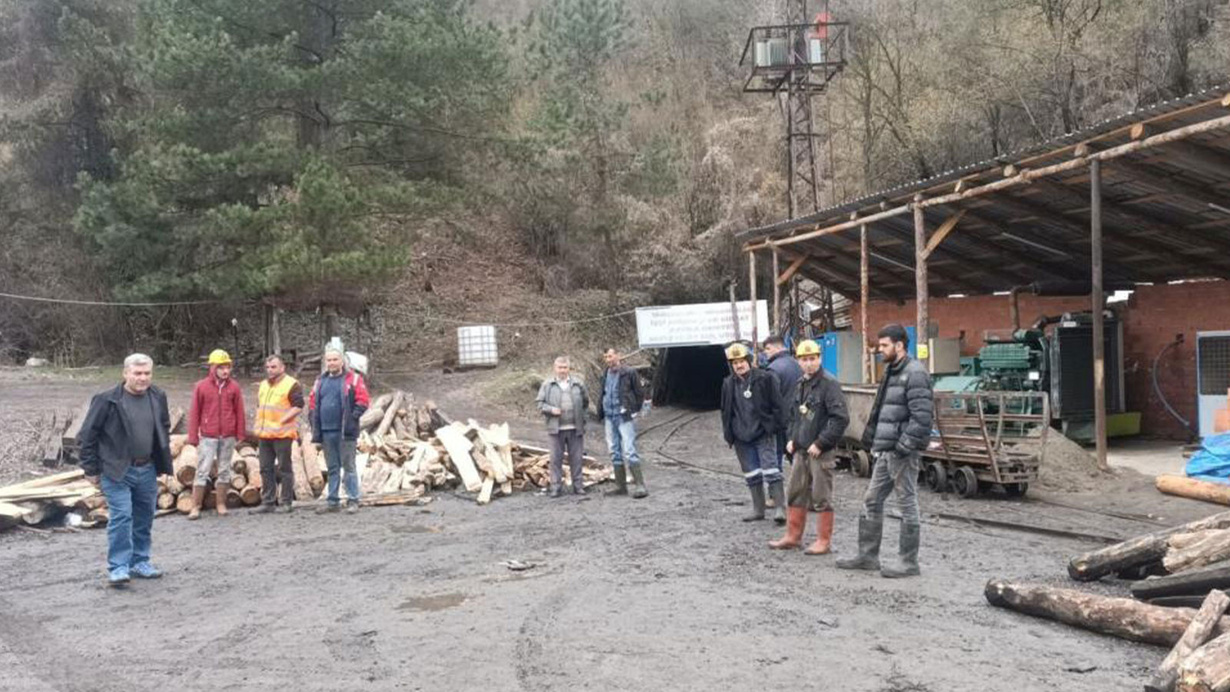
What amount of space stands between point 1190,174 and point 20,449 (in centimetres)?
1777

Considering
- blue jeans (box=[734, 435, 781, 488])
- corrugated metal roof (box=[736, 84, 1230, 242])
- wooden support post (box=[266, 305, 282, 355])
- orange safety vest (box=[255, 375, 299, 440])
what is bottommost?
blue jeans (box=[734, 435, 781, 488])

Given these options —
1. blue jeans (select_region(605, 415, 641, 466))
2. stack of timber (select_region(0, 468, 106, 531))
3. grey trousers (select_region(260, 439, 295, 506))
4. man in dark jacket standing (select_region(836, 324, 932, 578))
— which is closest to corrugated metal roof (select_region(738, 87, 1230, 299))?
man in dark jacket standing (select_region(836, 324, 932, 578))

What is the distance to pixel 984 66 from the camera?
86.7 ft

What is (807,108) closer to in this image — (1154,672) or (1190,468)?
(1190,468)

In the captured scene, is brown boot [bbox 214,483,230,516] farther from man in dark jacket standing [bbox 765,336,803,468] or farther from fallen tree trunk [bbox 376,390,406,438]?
man in dark jacket standing [bbox 765,336,803,468]

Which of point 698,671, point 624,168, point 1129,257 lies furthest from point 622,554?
point 624,168

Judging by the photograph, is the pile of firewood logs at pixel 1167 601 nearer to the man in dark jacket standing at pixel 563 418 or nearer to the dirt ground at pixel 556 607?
the dirt ground at pixel 556 607

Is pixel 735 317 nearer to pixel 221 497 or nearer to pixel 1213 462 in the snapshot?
pixel 1213 462

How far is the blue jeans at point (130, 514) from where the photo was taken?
783cm

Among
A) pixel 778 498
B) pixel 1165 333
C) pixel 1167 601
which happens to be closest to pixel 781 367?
pixel 778 498

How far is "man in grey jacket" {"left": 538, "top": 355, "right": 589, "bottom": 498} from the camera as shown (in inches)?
496

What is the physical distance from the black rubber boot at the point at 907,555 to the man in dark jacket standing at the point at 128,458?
20.3 feet

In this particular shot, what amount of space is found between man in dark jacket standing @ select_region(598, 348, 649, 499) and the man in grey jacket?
402 millimetres

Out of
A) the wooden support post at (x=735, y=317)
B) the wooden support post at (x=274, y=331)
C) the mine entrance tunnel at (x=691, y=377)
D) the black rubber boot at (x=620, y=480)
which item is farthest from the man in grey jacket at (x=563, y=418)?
the mine entrance tunnel at (x=691, y=377)
